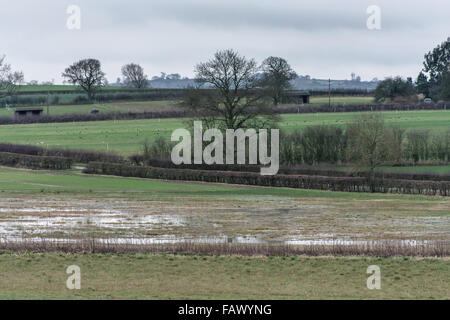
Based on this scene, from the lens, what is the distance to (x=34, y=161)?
242 feet

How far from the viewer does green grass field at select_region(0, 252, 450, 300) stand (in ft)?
79.0

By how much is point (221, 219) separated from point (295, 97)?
100703 millimetres

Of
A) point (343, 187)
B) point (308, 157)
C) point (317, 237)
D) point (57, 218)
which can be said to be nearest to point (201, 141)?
point (308, 157)

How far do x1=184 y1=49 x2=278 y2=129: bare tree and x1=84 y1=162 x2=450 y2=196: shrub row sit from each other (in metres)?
6.82

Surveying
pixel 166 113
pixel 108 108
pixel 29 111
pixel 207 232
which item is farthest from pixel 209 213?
pixel 108 108

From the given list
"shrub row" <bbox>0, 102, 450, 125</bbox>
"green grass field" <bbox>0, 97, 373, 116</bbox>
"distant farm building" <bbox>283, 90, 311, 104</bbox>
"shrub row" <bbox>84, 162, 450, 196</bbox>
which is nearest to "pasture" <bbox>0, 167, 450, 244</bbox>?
"shrub row" <bbox>84, 162, 450, 196</bbox>

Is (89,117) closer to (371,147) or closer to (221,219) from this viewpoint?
(371,147)

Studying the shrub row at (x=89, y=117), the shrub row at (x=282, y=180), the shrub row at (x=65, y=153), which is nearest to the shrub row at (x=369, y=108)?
the shrub row at (x=89, y=117)

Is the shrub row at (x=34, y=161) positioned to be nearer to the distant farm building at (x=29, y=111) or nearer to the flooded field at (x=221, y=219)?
the flooded field at (x=221, y=219)

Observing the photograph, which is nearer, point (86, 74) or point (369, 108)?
point (369, 108)

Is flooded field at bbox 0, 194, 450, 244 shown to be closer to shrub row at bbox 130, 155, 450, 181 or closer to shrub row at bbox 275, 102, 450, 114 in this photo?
shrub row at bbox 130, 155, 450, 181

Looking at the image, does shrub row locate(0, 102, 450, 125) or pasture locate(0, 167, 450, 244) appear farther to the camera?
shrub row locate(0, 102, 450, 125)

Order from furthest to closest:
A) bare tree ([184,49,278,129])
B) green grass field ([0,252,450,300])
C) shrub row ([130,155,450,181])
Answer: bare tree ([184,49,278,129]) < shrub row ([130,155,450,181]) < green grass field ([0,252,450,300])
